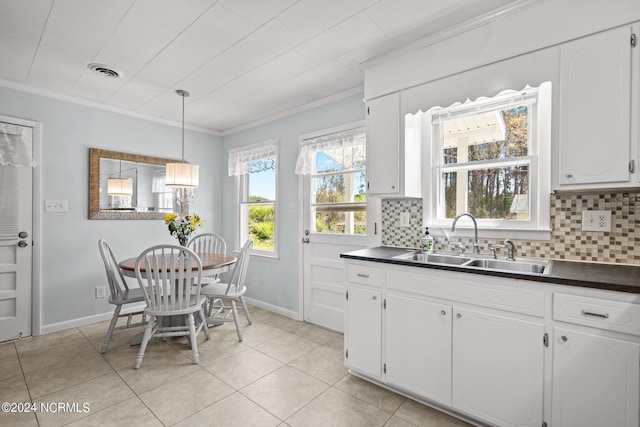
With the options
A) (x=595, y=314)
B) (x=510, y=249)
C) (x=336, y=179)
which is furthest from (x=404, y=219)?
(x=595, y=314)

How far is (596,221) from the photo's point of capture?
1.86 m

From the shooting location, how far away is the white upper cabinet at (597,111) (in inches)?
61.9

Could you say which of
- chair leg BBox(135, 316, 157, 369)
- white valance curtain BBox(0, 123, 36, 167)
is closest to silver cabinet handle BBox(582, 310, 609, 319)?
chair leg BBox(135, 316, 157, 369)

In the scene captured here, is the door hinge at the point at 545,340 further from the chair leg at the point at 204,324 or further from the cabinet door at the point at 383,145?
the chair leg at the point at 204,324

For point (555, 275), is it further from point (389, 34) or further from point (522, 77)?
point (389, 34)

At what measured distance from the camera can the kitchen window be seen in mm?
3955

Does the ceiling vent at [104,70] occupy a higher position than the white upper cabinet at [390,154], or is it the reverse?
the ceiling vent at [104,70]

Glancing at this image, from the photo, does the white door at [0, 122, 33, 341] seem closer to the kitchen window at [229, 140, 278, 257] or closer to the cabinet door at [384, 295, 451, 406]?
the kitchen window at [229, 140, 278, 257]

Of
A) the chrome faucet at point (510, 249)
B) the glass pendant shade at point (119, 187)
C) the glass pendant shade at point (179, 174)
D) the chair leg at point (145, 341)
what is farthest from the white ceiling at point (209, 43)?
the chair leg at point (145, 341)

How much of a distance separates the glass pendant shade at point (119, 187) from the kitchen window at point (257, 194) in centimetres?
124

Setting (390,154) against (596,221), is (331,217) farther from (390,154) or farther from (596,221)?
(596,221)

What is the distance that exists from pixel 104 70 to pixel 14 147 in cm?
126

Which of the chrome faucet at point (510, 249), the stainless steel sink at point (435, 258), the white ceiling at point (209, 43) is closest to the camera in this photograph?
the white ceiling at point (209, 43)

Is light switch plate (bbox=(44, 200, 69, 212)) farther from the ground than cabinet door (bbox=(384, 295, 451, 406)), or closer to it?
farther from the ground
